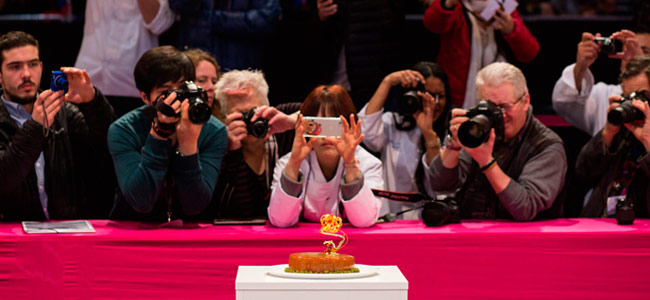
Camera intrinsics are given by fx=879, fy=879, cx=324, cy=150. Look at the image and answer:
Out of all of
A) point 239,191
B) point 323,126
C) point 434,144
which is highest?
point 323,126

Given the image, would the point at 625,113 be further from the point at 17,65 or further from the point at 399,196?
the point at 17,65

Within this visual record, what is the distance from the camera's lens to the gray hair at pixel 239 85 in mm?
3922

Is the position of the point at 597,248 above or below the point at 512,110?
below

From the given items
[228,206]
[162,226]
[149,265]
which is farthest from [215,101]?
[149,265]

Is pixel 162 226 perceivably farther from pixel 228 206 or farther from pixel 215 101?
pixel 215 101

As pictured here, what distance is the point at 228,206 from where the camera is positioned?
370 centimetres

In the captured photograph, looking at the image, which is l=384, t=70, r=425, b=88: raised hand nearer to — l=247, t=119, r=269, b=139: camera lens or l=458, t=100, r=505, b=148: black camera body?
l=458, t=100, r=505, b=148: black camera body

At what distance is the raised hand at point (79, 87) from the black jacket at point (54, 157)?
63 millimetres

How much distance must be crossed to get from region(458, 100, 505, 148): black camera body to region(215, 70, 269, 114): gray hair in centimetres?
97

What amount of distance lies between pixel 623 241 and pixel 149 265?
1750mm

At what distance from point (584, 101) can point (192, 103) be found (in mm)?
2304

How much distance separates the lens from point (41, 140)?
3576 mm

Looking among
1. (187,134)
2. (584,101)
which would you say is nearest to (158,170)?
(187,134)

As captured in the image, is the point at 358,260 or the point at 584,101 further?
the point at 584,101
